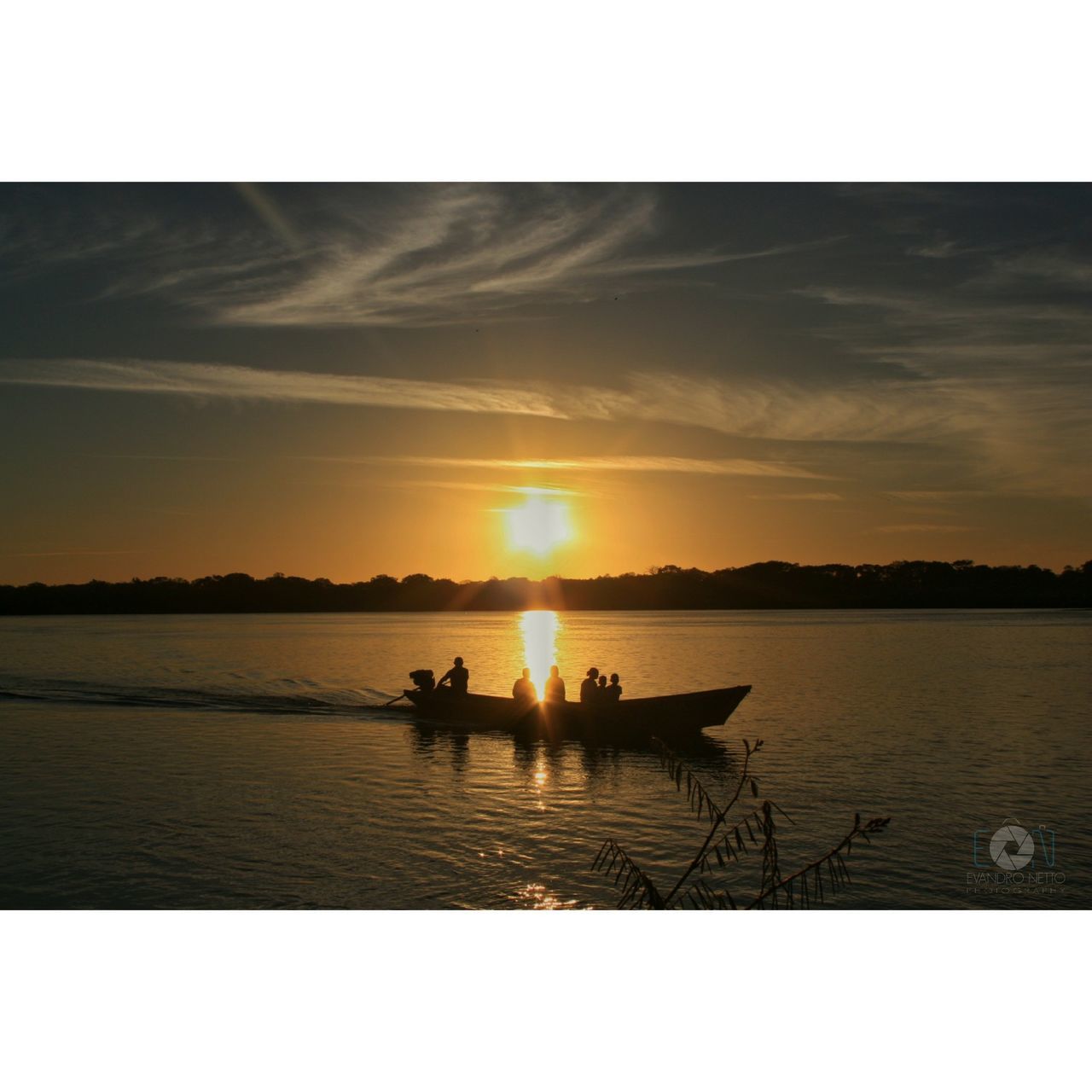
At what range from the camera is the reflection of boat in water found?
19.5m

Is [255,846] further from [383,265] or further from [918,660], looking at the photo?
[918,660]

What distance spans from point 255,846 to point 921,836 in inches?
339

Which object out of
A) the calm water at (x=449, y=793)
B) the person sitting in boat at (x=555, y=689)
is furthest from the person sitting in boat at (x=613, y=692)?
the calm water at (x=449, y=793)

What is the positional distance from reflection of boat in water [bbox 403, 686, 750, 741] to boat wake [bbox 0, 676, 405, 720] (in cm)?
456

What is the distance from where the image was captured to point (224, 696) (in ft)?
97.7

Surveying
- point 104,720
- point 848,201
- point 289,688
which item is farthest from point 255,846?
Answer: point 289,688

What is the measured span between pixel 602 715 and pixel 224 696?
618 inches

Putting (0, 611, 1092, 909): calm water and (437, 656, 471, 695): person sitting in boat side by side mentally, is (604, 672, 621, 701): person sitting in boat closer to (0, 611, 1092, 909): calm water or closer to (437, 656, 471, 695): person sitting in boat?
(0, 611, 1092, 909): calm water

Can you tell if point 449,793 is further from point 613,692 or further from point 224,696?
point 224,696

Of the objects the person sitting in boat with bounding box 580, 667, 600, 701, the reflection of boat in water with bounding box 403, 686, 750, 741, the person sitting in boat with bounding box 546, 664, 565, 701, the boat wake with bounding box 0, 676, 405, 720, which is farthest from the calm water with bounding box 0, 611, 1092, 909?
the person sitting in boat with bounding box 580, 667, 600, 701

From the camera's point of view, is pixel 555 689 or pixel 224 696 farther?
pixel 224 696

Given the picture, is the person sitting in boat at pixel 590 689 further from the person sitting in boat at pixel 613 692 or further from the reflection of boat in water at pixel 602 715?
the reflection of boat in water at pixel 602 715

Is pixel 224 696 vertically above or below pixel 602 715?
below

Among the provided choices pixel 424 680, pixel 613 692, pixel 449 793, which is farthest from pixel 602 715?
pixel 449 793
